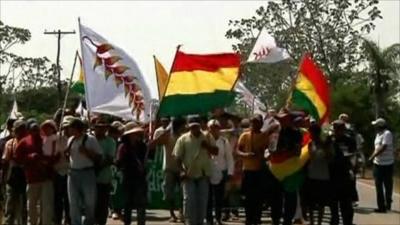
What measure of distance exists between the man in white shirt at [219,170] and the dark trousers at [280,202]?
1.27 metres

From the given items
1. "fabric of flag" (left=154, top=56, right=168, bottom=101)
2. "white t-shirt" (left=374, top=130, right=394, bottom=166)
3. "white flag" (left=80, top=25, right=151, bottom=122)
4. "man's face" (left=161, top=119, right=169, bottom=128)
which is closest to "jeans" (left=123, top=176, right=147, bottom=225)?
"white flag" (left=80, top=25, right=151, bottom=122)

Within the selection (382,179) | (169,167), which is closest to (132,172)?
(169,167)

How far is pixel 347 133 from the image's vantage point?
57.9 ft

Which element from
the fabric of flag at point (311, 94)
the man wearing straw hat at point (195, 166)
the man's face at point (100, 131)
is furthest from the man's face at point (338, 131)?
the man's face at point (100, 131)

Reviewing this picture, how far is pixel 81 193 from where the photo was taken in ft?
51.8

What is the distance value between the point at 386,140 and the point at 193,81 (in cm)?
569

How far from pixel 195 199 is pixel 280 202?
1.43 meters

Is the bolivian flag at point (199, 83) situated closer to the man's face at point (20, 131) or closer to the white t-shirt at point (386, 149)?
the man's face at point (20, 131)

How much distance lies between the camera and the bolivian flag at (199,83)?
17.2m

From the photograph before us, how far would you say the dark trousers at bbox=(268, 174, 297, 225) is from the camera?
16.6 metres

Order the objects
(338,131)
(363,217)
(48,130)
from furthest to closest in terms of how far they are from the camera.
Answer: (363,217) < (338,131) < (48,130)

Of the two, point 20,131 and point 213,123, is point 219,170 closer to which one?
point 213,123

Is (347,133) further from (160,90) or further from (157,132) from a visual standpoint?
(160,90)

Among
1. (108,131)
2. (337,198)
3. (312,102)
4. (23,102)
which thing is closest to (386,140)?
(312,102)
